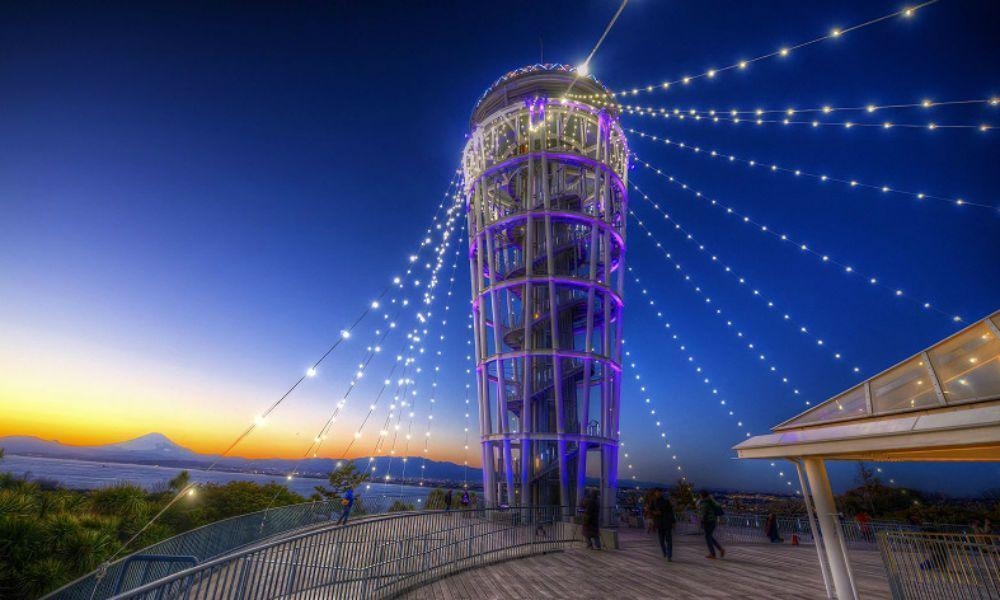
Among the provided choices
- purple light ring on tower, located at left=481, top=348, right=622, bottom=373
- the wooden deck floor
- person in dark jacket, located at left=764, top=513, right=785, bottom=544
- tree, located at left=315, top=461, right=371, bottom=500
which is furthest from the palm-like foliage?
person in dark jacket, located at left=764, top=513, right=785, bottom=544

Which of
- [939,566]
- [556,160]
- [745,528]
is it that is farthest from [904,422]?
[556,160]

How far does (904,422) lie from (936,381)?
0.89 m

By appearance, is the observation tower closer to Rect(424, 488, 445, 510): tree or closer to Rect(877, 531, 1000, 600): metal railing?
Rect(424, 488, 445, 510): tree

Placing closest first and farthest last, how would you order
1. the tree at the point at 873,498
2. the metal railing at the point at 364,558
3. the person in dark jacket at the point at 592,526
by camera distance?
the metal railing at the point at 364,558
the person in dark jacket at the point at 592,526
the tree at the point at 873,498

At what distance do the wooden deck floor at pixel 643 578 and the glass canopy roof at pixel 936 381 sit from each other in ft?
11.3

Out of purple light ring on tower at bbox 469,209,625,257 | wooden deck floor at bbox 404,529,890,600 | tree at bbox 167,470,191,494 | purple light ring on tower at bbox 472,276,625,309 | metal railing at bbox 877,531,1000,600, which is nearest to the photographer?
metal railing at bbox 877,531,1000,600

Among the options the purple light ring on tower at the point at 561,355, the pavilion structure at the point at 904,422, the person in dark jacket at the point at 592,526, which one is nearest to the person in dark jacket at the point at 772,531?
the purple light ring on tower at the point at 561,355

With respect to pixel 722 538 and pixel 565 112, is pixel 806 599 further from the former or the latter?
pixel 565 112

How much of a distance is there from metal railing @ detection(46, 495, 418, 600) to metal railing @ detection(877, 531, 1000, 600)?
9888 millimetres

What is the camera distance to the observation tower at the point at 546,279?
20.1 meters

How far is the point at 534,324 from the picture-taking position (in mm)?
22266

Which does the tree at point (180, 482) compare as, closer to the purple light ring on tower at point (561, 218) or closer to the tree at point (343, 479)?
the tree at point (343, 479)

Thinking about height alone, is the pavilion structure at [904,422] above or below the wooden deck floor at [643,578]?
above

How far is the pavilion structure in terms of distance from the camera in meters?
4.71
